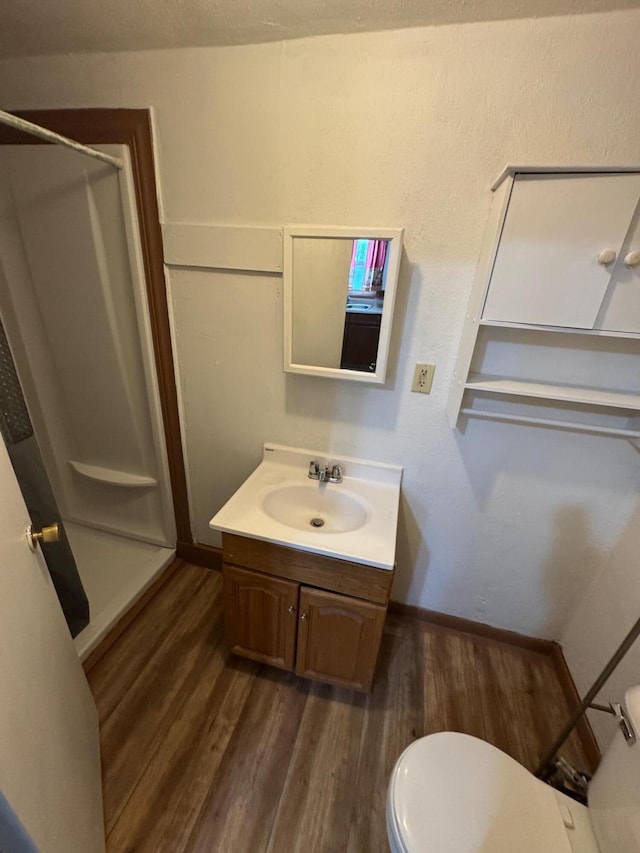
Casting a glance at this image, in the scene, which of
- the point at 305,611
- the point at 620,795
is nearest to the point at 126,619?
the point at 305,611

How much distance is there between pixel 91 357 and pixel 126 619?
3.84ft

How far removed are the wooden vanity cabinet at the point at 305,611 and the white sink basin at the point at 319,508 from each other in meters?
0.06

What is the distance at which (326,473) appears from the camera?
1.43 m

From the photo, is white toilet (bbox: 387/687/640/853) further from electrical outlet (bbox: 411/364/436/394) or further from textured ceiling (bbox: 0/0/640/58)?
textured ceiling (bbox: 0/0/640/58)

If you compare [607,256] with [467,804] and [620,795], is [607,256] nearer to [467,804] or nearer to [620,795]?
[620,795]

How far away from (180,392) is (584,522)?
167cm

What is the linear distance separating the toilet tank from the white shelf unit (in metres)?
0.77

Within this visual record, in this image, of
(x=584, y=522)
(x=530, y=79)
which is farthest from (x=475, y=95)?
(x=584, y=522)

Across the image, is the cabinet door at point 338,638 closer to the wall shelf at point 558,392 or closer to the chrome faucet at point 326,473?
the chrome faucet at point 326,473

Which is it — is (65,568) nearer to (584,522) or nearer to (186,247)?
(186,247)

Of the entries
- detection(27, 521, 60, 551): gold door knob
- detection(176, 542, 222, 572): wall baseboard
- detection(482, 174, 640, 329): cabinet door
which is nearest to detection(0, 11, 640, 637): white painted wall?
detection(482, 174, 640, 329): cabinet door

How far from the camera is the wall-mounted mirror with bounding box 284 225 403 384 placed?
3.71 ft

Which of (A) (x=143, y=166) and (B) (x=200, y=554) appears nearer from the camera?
(A) (x=143, y=166)

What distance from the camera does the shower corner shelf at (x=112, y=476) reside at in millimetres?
1815
